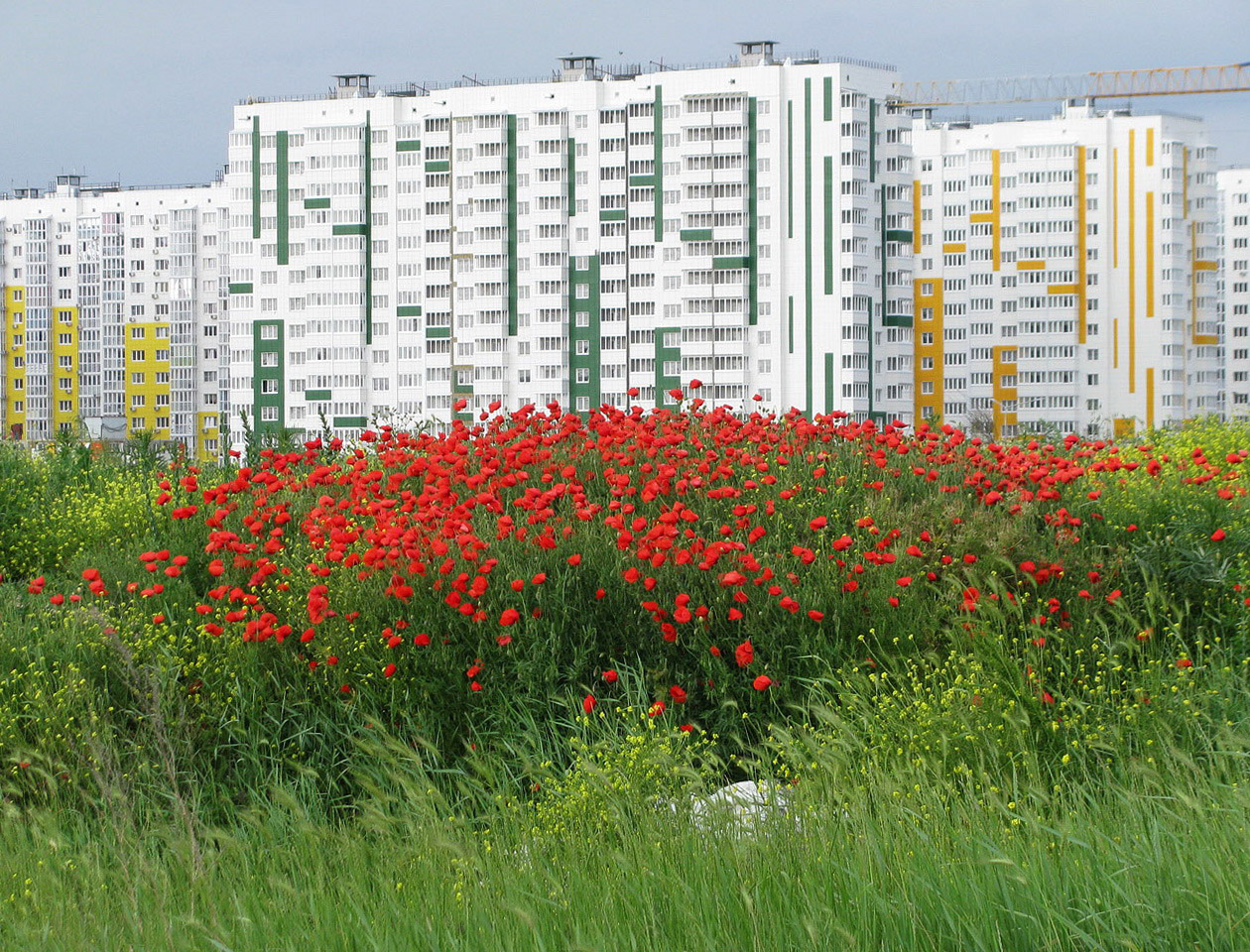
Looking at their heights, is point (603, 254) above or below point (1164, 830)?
above

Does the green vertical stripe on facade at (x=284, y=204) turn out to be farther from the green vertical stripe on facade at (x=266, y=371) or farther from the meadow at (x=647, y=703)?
the meadow at (x=647, y=703)

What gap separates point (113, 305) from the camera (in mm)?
124875

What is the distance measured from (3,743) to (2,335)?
Result: 441 ft

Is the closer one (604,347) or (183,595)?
(183,595)

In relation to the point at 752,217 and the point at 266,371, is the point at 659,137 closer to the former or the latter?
the point at 752,217

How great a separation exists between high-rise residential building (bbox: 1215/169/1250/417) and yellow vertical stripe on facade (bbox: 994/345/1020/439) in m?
23.8

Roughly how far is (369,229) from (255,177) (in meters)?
9.16

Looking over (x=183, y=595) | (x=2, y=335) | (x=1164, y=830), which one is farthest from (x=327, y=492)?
(x=2, y=335)

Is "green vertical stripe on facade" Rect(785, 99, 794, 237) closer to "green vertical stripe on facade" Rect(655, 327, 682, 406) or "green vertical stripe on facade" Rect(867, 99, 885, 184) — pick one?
"green vertical stripe on facade" Rect(867, 99, 885, 184)

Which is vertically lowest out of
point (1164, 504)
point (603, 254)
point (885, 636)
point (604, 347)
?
point (885, 636)

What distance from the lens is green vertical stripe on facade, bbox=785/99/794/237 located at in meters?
84.0

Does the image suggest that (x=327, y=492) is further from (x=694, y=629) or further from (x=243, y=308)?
(x=243, y=308)

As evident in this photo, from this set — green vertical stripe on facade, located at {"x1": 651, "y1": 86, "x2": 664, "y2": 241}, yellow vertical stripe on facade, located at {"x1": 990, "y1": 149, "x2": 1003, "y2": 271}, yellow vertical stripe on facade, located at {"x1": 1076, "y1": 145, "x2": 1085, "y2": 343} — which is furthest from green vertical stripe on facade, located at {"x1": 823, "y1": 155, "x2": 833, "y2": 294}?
yellow vertical stripe on facade, located at {"x1": 1076, "y1": 145, "x2": 1085, "y2": 343}

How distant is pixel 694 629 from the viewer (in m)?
8.06
